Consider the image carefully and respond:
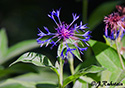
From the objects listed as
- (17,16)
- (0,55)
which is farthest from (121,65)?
(17,16)

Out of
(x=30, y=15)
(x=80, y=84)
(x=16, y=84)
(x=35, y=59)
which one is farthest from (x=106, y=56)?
(x=30, y=15)

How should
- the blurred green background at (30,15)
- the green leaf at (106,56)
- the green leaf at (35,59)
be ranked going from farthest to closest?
1. the blurred green background at (30,15)
2. the green leaf at (106,56)
3. the green leaf at (35,59)

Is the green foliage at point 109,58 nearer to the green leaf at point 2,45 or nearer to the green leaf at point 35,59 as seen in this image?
the green leaf at point 35,59

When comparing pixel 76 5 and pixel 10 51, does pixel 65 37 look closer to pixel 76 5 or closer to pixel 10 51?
pixel 10 51

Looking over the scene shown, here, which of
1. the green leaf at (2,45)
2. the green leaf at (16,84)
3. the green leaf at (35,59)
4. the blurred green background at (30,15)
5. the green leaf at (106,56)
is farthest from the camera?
the blurred green background at (30,15)

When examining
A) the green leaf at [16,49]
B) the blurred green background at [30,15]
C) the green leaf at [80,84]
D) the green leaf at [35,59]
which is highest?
the blurred green background at [30,15]

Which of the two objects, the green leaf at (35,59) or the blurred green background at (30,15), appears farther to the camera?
the blurred green background at (30,15)

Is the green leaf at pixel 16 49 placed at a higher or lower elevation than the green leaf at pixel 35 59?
higher

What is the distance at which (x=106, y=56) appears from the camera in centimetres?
73

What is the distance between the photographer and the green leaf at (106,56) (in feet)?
2.34

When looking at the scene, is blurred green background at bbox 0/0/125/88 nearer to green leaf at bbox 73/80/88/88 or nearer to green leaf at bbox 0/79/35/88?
green leaf at bbox 0/79/35/88

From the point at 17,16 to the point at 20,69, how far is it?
4.56 ft

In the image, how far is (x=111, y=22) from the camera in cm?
74

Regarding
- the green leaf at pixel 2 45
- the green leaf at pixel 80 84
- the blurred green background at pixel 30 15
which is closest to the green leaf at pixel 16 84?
the green leaf at pixel 80 84
